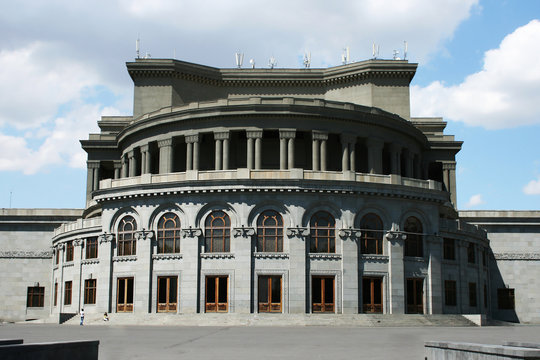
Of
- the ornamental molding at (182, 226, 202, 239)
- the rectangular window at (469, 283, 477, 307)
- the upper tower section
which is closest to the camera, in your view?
the ornamental molding at (182, 226, 202, 239)

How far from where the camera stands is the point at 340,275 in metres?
55.5

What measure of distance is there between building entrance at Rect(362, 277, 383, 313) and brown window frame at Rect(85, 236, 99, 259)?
24.2 metres

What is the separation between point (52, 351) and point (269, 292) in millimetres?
36405

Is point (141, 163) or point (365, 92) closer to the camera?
point (141, 163)

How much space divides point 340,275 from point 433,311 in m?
9.09

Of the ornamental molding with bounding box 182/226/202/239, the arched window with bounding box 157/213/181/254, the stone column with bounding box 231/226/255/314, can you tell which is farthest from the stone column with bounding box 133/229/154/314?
the stone column with bounding box 231/226/255/314

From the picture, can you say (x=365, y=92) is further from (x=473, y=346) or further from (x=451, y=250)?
(x=473, y=346)

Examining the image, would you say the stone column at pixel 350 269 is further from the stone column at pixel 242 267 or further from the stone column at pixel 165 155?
the stone column at pixel 165 155

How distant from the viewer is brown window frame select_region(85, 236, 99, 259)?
6317cm

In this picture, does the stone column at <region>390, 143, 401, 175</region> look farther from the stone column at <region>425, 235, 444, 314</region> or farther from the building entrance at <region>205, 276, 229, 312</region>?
the building entrance at <region>205, 276, 229, 312</region>

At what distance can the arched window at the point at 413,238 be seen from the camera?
58.7 metres

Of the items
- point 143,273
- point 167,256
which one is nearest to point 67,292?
point 143,273

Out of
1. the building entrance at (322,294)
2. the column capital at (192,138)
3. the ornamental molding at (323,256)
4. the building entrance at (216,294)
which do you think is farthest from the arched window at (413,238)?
the column capital at (192,138)

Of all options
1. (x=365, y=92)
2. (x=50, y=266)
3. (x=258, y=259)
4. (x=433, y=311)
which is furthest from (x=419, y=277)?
(x=50, y=266)
